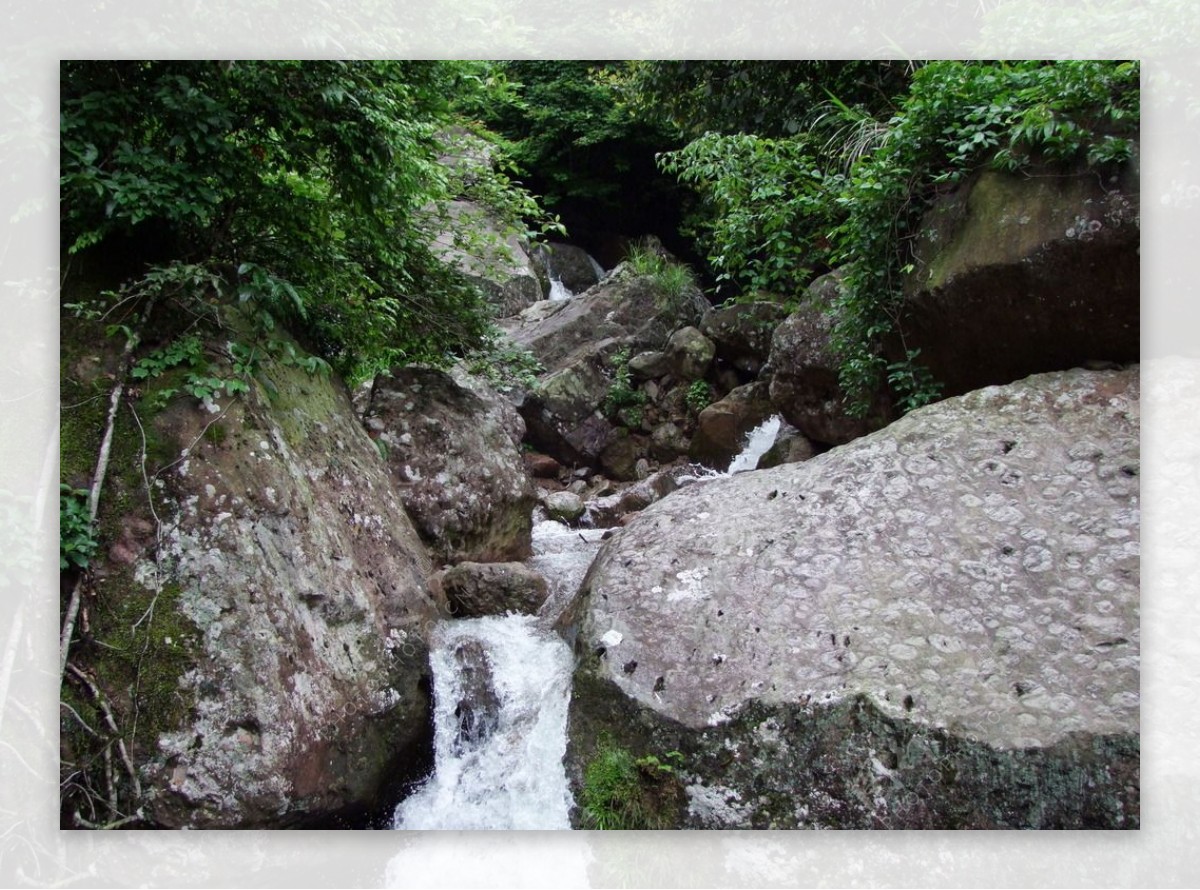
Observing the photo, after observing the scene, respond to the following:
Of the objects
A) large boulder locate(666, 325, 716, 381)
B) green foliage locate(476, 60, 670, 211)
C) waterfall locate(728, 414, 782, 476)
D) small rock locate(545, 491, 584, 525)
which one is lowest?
small rock locate(545, 491, 584, 525)

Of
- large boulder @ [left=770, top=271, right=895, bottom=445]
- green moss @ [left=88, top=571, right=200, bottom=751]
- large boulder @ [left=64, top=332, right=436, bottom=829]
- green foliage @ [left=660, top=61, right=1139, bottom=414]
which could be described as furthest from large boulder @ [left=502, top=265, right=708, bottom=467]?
green moss @ [left=88, top=571, right=200, bottom=751]

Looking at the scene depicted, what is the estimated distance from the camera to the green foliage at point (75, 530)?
7.79 ft

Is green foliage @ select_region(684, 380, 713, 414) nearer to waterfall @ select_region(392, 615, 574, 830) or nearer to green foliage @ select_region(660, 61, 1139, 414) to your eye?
green foliage @ select_region(660, 61, 1139, 414)

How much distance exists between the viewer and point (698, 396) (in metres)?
7.96

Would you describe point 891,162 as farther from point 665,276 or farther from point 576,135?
point 576,135

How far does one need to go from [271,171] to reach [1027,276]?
3216 millimetres

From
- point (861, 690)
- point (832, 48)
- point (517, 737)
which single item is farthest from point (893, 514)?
point (832, 48)

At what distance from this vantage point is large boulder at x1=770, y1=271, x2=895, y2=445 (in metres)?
5.36

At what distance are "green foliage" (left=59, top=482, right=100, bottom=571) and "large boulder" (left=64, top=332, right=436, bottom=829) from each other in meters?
0.04

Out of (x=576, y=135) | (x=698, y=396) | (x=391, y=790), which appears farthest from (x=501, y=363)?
(x=576, y=135)

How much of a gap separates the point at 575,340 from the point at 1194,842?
6932 millimetres

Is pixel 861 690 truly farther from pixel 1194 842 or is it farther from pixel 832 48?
pixel 832 48

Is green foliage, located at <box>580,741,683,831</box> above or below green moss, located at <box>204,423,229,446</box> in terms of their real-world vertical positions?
below

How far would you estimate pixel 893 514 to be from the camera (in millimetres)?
3068
